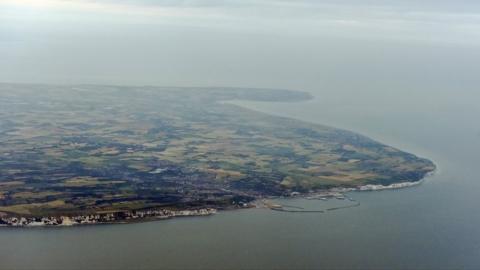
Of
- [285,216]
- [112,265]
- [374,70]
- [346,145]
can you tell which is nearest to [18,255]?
[112,265]

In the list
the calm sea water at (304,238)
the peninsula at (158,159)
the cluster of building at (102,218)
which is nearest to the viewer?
the calm sea water at (304,238)

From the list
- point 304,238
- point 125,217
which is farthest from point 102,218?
point 304,238

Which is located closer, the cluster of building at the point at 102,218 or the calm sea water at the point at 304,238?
the calm sea water at the point at 304,238

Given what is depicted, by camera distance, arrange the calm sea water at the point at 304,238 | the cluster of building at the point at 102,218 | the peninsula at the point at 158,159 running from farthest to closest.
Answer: the peninsula at the point at 158,159
the cluster of building at the point at 102,218
the calm sea water at the point at 304,238

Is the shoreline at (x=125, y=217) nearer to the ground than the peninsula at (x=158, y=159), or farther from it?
nearer to the ground

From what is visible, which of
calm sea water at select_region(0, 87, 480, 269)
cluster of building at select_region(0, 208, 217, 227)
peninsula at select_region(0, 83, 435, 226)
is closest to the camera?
calm sea water at select_region(0, 87, 480, 269)

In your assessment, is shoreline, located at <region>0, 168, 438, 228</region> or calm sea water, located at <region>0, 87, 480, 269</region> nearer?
calm sea water, located at <region>0, 87, 480, 269</region>

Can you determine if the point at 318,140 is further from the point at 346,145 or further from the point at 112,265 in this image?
the point at 112,265

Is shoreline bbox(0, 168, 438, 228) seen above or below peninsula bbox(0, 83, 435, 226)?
below
